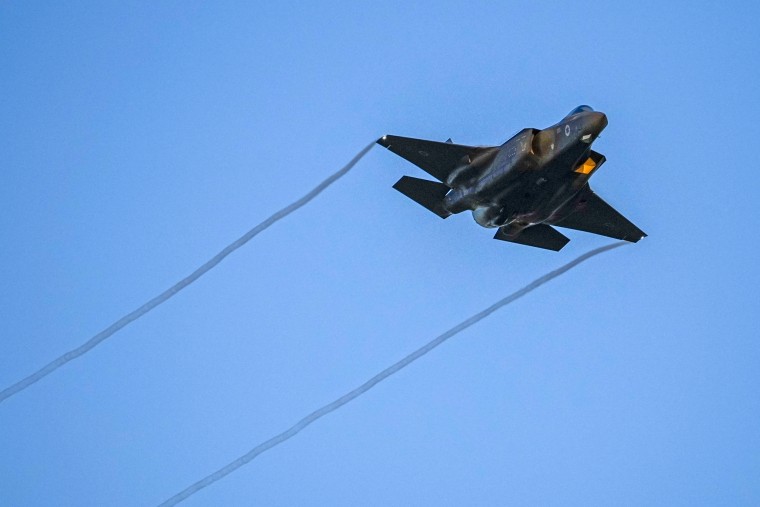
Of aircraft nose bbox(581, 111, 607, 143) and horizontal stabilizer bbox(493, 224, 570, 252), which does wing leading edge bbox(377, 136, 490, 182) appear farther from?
aircraft nose bbox(581, 111, 607, 143)

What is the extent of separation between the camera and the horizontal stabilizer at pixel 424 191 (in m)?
31.4

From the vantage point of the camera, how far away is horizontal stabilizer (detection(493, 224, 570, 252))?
108ft

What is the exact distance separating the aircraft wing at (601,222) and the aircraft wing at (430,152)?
3331 millimetres

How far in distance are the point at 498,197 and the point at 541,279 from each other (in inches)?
124

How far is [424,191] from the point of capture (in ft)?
104

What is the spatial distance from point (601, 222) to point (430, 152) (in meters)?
5.64

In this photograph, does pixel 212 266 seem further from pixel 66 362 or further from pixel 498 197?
pixel 498 197

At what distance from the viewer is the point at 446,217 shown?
3191 cm

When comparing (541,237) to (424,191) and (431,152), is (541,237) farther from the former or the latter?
(431,152)

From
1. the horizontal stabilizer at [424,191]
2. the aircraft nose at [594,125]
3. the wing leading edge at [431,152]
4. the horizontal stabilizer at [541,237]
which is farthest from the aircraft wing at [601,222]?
the aircraft nose at [594,125]

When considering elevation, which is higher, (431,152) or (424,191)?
(431,152)

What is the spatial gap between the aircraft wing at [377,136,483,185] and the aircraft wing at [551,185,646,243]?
3331 mm

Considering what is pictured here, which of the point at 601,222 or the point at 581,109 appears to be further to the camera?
the point at 601,222

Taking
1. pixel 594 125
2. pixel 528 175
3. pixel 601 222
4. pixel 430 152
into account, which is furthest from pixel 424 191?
pixel 594 125
